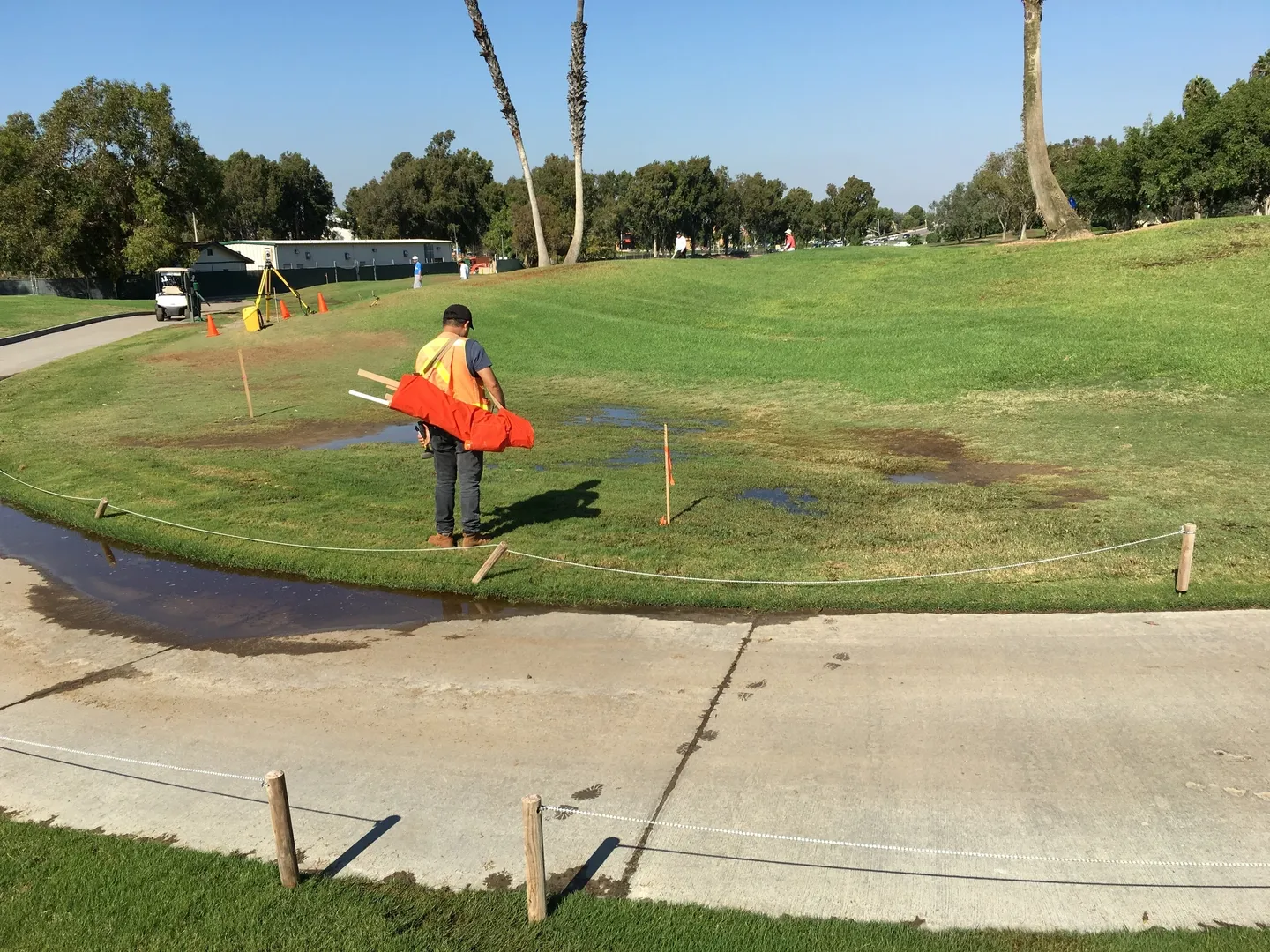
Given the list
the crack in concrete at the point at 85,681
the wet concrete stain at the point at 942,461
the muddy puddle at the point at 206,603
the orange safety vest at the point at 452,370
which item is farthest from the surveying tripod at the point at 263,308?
the crack in concrete at the point at 85,681

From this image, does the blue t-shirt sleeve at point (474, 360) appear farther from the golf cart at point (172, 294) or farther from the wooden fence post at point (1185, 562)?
the golf cart at point (172, 294)

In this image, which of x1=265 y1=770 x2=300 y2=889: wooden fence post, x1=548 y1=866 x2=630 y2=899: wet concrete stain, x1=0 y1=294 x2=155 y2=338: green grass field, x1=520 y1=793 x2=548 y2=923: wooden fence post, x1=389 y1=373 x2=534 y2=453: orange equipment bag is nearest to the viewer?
x1=520 y1=793 x2=548 y2=923: wooden fence post

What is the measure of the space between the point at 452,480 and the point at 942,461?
7.82 meters

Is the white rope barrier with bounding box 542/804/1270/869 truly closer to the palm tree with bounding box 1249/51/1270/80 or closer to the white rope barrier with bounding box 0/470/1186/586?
the white rope barrier with bounding box 0/470/1186/586

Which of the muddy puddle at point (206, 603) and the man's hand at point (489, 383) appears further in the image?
the man's hand at point (489, 383)

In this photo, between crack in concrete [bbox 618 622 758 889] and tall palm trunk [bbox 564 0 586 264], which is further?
tall palm trunk [bbox 564 0 586 264]

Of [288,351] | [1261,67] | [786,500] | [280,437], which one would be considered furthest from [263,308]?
[1261,67]

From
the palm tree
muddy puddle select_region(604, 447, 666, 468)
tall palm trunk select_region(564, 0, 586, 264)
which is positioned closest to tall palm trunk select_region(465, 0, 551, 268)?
tall palm trunk select_region(564, 0, 586, 264)

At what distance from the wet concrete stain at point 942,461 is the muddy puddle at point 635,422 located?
9.33ft

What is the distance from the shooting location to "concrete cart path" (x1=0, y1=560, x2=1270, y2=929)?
14.2 ft

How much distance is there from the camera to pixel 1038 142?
1207 inches

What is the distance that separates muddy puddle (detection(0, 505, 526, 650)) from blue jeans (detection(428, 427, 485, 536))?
3.70ft

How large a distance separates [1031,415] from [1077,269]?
15285 mm

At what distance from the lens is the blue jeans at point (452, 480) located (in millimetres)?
9094
